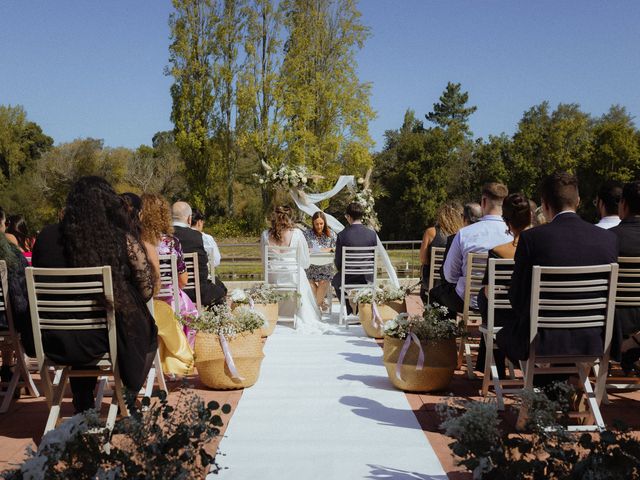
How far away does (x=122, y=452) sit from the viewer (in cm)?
218

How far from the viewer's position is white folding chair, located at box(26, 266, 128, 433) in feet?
12.2

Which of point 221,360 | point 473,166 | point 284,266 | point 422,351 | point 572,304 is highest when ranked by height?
point 473,166

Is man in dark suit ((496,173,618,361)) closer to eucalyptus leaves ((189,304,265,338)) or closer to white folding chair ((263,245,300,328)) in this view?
eucalyptus leaves ((189,304,265,338))

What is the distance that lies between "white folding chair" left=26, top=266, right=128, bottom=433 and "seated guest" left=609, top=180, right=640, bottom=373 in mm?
3243

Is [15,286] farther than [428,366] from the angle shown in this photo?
No

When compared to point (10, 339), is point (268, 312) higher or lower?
lower

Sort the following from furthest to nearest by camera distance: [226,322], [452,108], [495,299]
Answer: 1. [452,108]
2. [226,322]
3. [495,299]

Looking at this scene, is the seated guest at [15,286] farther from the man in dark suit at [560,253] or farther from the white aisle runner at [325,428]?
the man in dark suit at [560,253]

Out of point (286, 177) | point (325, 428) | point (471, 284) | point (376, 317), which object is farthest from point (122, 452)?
point (286, 177)

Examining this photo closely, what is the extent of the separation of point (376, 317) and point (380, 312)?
0.07 meters

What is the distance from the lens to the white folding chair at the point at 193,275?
21.8 feet

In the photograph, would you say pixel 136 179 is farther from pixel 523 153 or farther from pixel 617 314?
pixel 617 314

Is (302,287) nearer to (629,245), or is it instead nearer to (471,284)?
(471,284)

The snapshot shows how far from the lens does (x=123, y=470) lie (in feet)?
7.20
